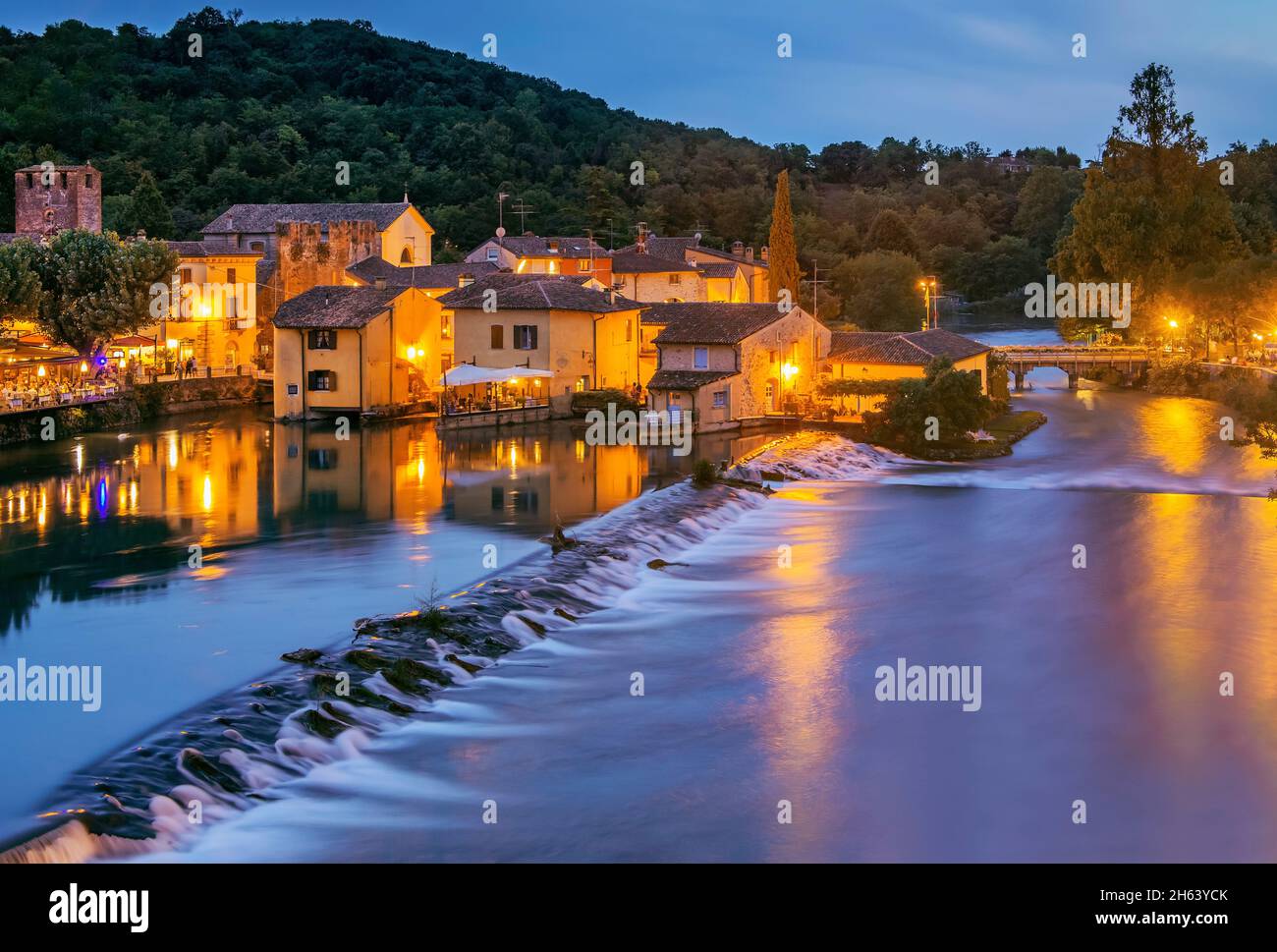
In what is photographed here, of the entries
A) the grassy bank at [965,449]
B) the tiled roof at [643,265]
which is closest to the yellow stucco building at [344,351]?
the grassy bank at [965,449]

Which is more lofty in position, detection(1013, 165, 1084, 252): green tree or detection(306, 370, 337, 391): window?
detection(1013, 165, 1084, 252): green tree

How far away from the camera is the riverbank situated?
4028cm

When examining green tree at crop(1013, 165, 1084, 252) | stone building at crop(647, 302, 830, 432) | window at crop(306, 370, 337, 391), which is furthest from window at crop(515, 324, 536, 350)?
green tree at crop(1013, 165, 1084, 252)

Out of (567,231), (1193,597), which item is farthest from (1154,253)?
(1193,597)

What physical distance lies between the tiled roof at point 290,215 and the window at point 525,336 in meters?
22.1

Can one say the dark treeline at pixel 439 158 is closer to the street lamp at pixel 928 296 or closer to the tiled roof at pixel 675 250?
the street lamp at pixel 928 296

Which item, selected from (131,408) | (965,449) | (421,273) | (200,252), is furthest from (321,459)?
(200,252)

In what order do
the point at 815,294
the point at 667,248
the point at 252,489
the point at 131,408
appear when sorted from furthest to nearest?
the point at 667,248, the point at 815,294, the point at 131,408, the point at 252,489

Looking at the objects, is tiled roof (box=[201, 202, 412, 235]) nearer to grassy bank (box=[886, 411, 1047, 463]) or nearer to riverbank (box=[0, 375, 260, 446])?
riverbank (box=[0, 375, 260, 446])

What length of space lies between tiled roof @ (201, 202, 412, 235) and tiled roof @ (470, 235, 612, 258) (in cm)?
500

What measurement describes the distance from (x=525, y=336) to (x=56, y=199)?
28.0 metres

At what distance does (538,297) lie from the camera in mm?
47312

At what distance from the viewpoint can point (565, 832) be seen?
46.8ft

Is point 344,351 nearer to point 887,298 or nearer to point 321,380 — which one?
point 321,380
